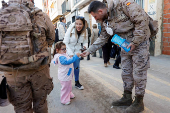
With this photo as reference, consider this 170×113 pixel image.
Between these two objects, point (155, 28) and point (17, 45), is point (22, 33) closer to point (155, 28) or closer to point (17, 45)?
point (17, 45)

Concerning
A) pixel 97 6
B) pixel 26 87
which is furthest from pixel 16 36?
pixel 97 6

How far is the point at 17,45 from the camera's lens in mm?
1514

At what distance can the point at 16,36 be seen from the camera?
152 centimetres

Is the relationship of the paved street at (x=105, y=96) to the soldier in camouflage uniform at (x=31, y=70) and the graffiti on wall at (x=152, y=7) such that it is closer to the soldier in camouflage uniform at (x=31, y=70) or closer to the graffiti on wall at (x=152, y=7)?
the soldier in camouflage uniform at (x=31, y=70)

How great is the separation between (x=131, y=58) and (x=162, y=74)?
249cm

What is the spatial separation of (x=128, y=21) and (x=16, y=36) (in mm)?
1698

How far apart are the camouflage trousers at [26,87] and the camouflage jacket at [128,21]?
1386mm

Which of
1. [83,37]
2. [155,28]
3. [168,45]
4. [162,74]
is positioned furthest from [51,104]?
[168,45]

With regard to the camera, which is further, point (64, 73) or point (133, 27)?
point (64, 73)

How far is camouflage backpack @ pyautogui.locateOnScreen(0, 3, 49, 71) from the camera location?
147 centimetres

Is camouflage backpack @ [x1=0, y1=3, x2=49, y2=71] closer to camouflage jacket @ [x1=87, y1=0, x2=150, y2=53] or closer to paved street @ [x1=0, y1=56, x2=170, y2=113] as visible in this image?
camouflage jacket @ [x1=87, y1=0, x2=150, y2=53]

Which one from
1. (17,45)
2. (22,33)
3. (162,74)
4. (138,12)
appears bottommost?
(162,74)

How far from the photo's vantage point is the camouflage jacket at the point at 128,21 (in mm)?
2207

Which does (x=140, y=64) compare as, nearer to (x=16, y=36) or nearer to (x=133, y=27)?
(x=133, y=27)
